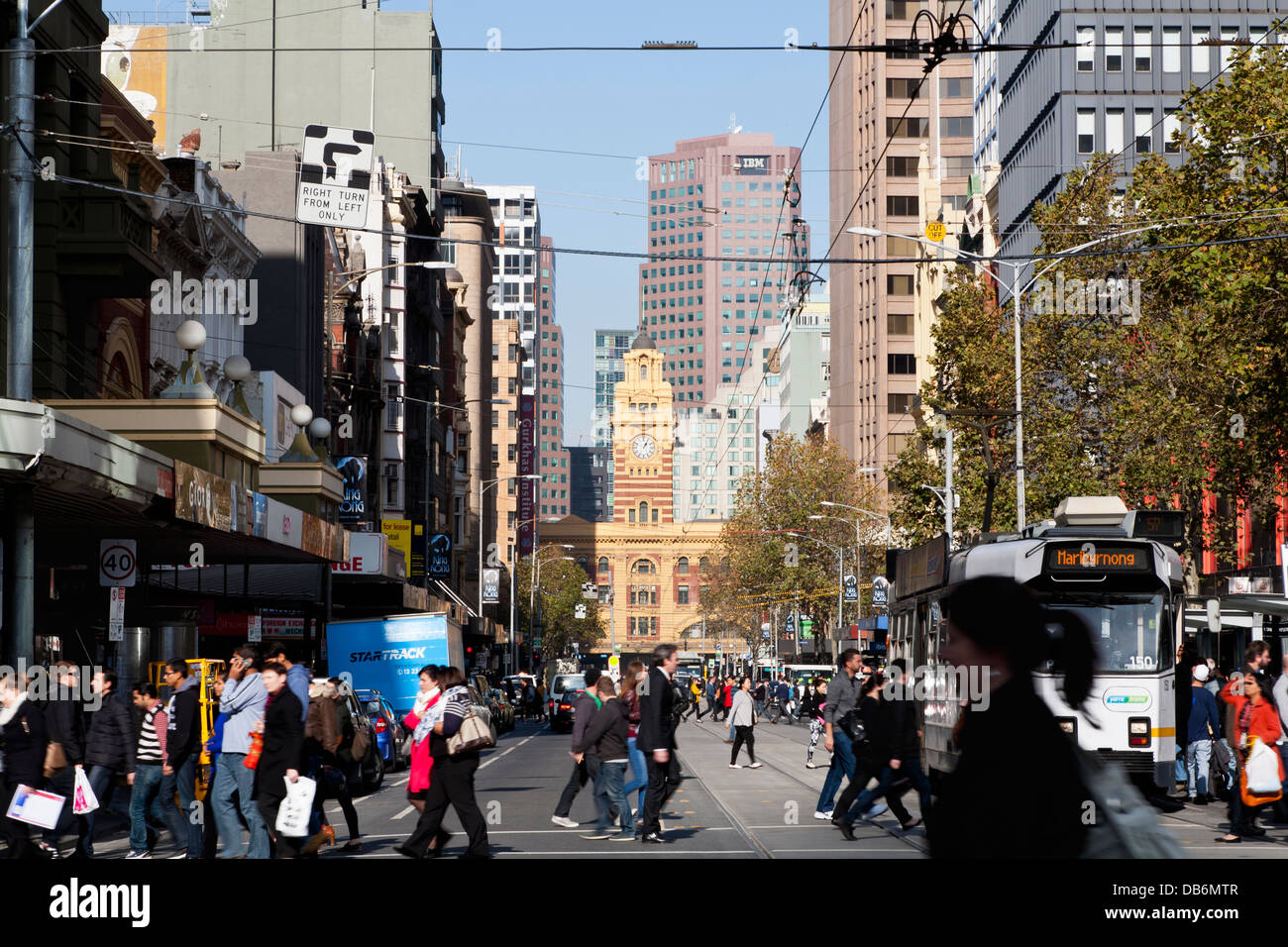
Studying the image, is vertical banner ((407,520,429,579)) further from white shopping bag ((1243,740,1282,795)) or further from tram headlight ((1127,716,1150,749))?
white shopping bag ((1243,740,1282,795))

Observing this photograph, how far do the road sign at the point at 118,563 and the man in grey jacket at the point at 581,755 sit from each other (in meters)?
6.58

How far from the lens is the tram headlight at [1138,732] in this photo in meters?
19.1

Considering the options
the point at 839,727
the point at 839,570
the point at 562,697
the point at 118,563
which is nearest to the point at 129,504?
the point at 118,563

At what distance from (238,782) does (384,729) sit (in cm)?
1610

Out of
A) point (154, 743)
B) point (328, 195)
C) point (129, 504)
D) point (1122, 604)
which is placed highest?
point (328, 195)

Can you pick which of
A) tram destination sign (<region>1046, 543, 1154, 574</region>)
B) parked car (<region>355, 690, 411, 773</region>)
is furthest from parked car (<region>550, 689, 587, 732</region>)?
tram destination sign (<region>1046, 543, 1154, 574</region>)

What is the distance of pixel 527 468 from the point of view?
388ft

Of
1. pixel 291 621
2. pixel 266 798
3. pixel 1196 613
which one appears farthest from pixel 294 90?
pixel 266 798

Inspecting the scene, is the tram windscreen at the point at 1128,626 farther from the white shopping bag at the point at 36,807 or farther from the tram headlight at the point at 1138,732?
the white shopping bag at the point at 36,807

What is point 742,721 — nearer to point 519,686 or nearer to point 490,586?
point 519,686

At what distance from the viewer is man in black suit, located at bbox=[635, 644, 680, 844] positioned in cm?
1670

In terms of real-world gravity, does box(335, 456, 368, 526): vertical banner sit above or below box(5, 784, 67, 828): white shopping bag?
above

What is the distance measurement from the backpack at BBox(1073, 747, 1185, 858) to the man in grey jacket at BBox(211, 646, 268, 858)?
1069cm

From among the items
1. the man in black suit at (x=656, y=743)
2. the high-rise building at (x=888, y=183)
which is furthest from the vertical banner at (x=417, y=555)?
the man in black suit at (x=656, y=743)
